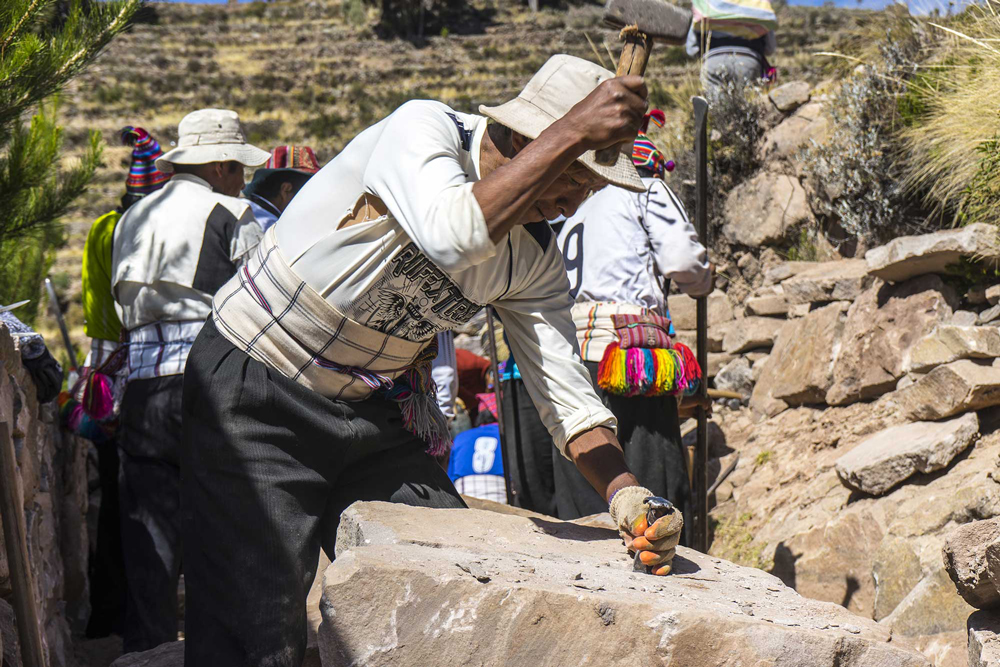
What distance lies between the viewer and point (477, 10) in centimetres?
3800

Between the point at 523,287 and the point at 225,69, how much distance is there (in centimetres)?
3130

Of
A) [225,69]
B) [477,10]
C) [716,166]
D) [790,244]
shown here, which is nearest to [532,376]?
[790,244]

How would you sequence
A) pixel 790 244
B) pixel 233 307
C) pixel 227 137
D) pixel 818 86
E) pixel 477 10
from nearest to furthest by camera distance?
pixel 233 307, pixel 227 137, pixel 790 244, pixel 818 86, pixel 477 10

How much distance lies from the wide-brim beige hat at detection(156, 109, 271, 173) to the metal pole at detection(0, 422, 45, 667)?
163 cm

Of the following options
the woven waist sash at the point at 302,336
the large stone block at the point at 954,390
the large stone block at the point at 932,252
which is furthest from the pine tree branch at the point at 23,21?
the large stone block at the point at 932,252

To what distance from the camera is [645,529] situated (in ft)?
7.10

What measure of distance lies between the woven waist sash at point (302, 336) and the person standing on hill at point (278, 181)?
213 centimetres

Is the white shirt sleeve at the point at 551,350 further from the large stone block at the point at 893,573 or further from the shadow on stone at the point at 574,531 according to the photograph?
the large stone block at the point at 893,573

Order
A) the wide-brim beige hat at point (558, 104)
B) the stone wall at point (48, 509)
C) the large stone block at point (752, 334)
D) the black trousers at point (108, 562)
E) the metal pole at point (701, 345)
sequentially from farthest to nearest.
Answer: the large stone block at point (752, 334) → the metal pole at point (701, 345) → the black trousers at point (108, 562) → the stone wall at point (48, 509) → the wide-brim beige hat at point (558, 104)

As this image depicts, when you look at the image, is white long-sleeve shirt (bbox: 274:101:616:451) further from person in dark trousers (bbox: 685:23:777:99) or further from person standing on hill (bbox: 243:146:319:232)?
person in dark trousers (bbox: 685:23:777:99)

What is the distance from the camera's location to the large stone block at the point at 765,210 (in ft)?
21.2

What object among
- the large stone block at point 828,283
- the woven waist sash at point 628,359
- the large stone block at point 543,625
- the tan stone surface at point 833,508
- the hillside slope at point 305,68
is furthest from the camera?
the hillside slope at point 305,68

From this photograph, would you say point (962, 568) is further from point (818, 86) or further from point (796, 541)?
point (818, 86)

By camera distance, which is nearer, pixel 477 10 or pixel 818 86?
pixel 818 86
